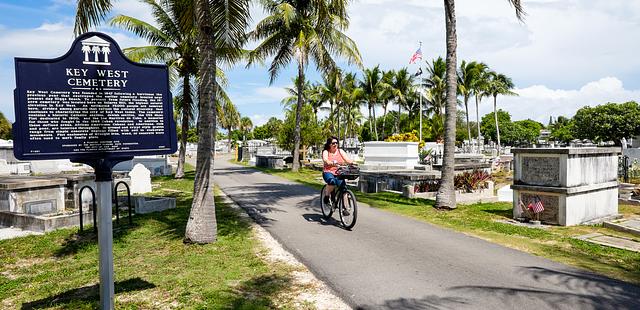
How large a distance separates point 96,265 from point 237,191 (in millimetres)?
8898

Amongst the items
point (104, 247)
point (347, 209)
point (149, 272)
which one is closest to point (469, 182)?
point (347, 209)

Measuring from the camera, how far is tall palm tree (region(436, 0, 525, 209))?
1109 cm

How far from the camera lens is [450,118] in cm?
1120

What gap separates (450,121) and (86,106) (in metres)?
9.10

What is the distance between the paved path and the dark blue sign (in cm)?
288

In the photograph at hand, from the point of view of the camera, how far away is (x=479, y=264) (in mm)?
6020

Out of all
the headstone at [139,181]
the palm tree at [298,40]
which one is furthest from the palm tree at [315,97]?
the headstone at [139,181]

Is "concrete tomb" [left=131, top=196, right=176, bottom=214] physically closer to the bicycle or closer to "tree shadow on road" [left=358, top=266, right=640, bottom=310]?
the bicycle

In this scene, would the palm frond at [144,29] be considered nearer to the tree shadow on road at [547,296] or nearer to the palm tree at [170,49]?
the palm tree at [170,49]

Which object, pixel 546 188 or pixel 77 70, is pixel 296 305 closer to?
pixel 77 70

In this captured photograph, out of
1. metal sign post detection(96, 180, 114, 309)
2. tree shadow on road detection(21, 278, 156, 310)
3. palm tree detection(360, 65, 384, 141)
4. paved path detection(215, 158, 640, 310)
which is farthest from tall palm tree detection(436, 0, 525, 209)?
palm tree detection(360, 65, 384, 141)

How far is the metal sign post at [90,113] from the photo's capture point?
158 inches

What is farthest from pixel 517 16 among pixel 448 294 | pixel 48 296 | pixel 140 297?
pixel 48 296

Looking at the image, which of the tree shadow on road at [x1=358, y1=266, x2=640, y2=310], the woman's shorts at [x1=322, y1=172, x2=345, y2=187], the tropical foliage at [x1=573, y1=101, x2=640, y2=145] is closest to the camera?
the tree shadow on road at [x1=358, y1=266, x2=640, y2=310]
